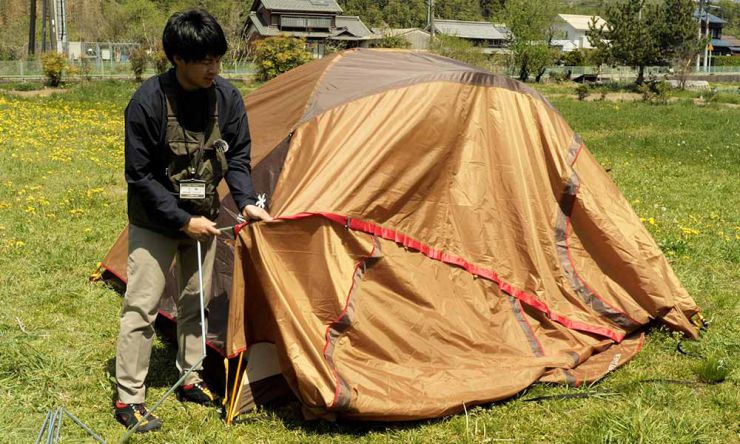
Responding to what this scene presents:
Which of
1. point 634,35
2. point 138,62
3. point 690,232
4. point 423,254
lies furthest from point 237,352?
point 634,35

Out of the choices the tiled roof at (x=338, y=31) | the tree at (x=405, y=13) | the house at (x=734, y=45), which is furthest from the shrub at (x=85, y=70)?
the house at (x=734, y=45)

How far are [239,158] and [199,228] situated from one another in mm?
519

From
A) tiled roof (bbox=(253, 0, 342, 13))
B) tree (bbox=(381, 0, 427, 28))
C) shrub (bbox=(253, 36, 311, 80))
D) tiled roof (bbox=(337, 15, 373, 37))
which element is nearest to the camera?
shrub (bbox=(253, 36, 311, 80))

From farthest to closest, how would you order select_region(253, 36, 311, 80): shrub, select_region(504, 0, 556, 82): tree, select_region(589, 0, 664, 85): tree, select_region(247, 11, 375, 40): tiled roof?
select_region(247, 11, 375, 40): tiled roof, select_region(504, 0, 556, 82): tree, select_region(589, 0, 664, 85): tree, select_region(253, 36, 311, 80): shrub

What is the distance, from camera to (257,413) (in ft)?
13.8

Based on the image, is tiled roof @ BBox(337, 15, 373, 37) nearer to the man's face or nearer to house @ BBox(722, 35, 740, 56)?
house @ BBox(722, 35, 740, 56)

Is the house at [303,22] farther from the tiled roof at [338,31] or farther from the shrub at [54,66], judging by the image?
the shrub at [54,66]

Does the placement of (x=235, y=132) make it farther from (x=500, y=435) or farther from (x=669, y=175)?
(x=669, y=175)

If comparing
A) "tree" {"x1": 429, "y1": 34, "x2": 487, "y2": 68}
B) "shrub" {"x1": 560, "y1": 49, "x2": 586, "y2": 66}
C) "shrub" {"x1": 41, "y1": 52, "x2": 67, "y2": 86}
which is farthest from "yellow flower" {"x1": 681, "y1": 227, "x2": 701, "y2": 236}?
"shrub" {"x1": 560, "y1": 49, "x2": 586, "y2": 66}

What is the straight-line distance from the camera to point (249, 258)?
4066mm

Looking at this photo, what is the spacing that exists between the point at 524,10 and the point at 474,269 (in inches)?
2132

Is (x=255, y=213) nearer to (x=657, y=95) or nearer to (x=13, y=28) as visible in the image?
(x=657, y=95)

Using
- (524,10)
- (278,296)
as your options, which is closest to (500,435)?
(278,296)

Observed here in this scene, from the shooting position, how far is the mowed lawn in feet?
13.1
